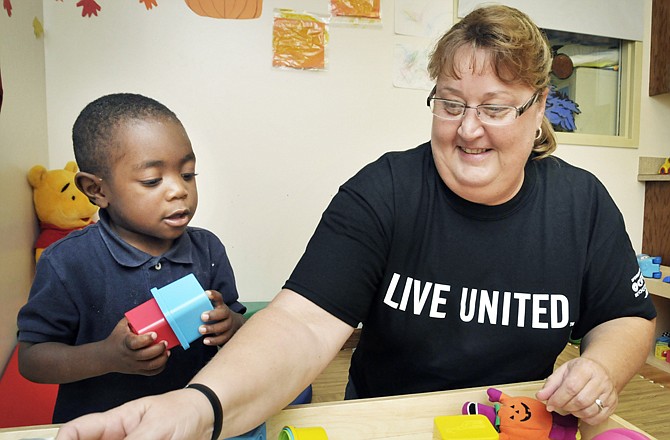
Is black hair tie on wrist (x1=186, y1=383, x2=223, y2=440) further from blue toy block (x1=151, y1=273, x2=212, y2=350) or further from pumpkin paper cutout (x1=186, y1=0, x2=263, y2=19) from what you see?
pumpkin paper cutout (x1=186, y1=0, x2=263, y2=19)

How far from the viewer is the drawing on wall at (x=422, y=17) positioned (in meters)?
2.40

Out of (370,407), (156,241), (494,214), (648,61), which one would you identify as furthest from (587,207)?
(648,61)

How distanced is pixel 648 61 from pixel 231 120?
7.99 ft

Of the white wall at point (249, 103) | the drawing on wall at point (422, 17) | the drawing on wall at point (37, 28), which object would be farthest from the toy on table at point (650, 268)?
the drawing on wall at point (37, 28)

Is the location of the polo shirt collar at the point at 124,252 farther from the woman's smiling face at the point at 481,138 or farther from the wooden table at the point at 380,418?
the woman's smiling face at the point at 481,138

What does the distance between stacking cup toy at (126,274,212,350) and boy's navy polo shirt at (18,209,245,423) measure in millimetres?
138

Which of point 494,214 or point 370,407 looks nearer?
point 370,407

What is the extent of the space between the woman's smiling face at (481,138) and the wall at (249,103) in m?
1.56

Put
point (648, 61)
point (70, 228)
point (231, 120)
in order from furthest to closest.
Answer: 1. point (648, 61)
2. point (231, 120)
3. point (70, 228)

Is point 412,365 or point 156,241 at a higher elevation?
point 156,241

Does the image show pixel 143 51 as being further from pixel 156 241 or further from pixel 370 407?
pixel 370 407

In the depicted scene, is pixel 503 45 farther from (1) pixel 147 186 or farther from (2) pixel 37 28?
(2) pixel 37 28

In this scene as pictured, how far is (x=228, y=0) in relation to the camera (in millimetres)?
2174

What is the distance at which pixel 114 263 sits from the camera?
80cm
